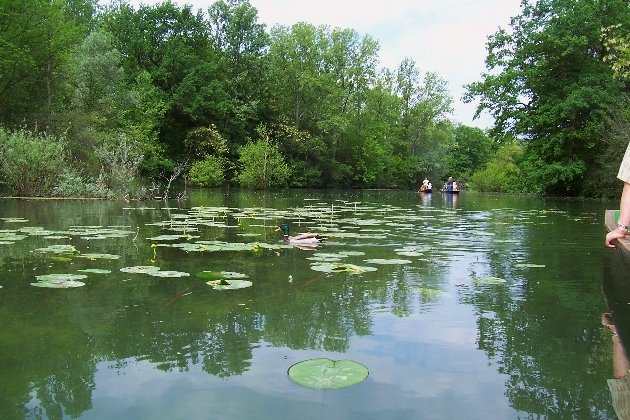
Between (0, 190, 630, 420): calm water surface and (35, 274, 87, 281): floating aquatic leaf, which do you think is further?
(35, 274, 87, 281): floating aquatic leaf

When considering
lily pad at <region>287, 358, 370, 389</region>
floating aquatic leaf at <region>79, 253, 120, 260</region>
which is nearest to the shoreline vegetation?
floating aquatic leaf at <region>79, 253, 120, 260</region>

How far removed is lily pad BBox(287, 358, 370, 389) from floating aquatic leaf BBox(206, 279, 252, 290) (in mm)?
1668

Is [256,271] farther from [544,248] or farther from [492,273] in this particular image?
[544,248]

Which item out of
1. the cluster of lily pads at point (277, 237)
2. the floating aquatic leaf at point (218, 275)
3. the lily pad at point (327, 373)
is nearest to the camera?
the lily pad at point (327, 373)

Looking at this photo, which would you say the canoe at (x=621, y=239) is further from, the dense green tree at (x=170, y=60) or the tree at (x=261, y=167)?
the dense green tree at (x=170, y=60)

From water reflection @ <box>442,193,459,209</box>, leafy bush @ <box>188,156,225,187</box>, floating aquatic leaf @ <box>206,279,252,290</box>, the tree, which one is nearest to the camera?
floating aquatic leaf @ <box>206,279,252,290</box>

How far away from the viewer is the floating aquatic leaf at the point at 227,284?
405 centimetres

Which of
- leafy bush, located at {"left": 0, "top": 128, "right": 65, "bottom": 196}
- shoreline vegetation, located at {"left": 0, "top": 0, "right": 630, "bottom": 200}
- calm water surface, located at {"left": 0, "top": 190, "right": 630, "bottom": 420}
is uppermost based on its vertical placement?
shoreline vegetation, located at {"left": 0, "top": 0, "right": 630, "bottom": 200}

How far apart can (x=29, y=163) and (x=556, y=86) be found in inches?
893

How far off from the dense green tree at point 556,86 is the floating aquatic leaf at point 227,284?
22251 mm

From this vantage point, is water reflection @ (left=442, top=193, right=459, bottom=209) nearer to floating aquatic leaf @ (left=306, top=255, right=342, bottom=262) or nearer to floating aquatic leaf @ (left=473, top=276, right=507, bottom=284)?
floating aquatic leaf @ (left=306, top=255, right=342, bottom=262)

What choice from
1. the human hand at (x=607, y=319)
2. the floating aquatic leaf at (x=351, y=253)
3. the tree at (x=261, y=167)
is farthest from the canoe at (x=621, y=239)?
the tree at (x=261, y=167)

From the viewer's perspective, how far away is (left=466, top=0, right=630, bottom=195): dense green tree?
23.4 meters

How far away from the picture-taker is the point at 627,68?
16.1 meters
